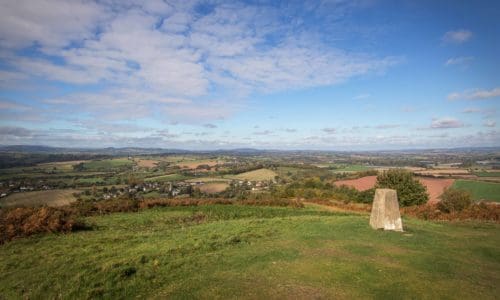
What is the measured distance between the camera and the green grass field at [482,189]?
4696 cm

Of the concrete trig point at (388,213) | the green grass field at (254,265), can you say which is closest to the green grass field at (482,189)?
the green grass field at (254,265)

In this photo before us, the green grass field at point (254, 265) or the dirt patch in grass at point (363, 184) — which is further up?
the green grass field at point (254, 265)

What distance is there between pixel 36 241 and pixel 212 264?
28.1 ft

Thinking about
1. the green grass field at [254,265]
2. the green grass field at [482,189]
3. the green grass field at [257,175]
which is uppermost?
the green grass field at [254,265]

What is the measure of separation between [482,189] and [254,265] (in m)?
61.9

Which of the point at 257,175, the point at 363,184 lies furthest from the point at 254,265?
the point at 257,175

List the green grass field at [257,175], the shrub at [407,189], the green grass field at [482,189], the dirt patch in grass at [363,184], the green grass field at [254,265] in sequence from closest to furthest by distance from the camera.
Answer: the green grass field at [254,265] < the shrub at [407,189] < the green grass field at [482,189] < the dirt patch in grass at [363,184] < the green grass field at [257,175]

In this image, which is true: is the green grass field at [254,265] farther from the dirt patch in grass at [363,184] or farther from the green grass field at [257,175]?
the green grass field at [257,175]

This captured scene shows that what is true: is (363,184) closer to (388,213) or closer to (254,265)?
(388,213)

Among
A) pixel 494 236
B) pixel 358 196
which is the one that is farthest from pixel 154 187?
pixel 494 236

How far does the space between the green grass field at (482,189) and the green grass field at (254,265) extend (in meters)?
42.4

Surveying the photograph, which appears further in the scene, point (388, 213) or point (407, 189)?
point (407, 189)

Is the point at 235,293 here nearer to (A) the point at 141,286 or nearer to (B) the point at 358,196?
(A) the point at 141,286

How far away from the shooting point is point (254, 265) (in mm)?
8805
